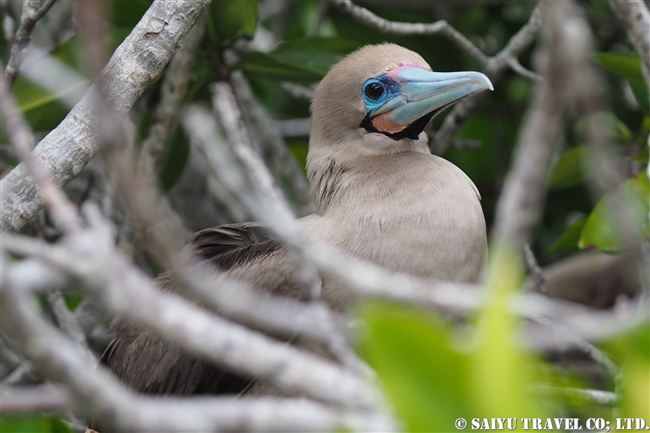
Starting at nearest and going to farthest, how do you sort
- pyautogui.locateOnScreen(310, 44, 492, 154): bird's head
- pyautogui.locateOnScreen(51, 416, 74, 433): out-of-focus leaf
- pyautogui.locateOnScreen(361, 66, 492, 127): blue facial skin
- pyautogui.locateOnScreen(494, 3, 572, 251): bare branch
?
pyautogui.locateOnScreen(494, 3, 572, 251): bare branch < pyautogui.locateOnScreen(51, 416, 74, 433): out-of-focus leaf < pyautogui.locateOnScreen(361, 66, 492, 127): blue facial skin < pyautogui.locateOnScreen(310, 44, 492, 154): bird's head

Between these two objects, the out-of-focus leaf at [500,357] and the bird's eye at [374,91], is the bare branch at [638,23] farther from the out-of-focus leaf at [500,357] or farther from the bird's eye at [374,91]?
the out-of-focus leaf at [500,357]

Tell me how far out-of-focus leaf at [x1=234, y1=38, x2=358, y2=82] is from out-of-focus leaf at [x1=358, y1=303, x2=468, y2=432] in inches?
90.0

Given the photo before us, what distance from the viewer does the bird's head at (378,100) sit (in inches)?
110

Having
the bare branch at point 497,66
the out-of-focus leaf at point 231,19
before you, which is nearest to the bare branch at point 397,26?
the bare branch at point 497,66

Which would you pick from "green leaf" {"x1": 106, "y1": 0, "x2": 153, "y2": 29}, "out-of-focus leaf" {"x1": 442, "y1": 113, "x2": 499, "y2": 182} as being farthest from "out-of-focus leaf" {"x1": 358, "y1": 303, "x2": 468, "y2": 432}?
"out-of-focus leaf" {"x1": 442, "y1": 113, "x2": 499, "y2": 182}

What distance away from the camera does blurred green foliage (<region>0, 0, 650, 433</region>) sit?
3.82 feet

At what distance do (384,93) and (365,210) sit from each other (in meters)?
0.51

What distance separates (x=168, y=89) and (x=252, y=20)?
0.47 metres

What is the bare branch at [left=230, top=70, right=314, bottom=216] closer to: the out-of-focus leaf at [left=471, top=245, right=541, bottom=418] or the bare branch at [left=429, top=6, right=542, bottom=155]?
the bare branch at [left=429, top=6, right=542, bottom=155]

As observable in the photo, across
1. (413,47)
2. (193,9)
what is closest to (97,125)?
(193,9)

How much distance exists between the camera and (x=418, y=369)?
1173mm

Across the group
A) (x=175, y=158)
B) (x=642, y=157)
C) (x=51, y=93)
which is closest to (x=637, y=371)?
(x=642, y=157)

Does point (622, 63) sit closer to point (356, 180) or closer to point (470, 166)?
point (356, 180)

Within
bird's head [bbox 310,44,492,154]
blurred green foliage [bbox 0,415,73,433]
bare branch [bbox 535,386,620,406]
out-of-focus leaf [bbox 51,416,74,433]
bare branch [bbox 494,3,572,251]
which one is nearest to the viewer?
bare branch [bbox 494,3,572,251]
